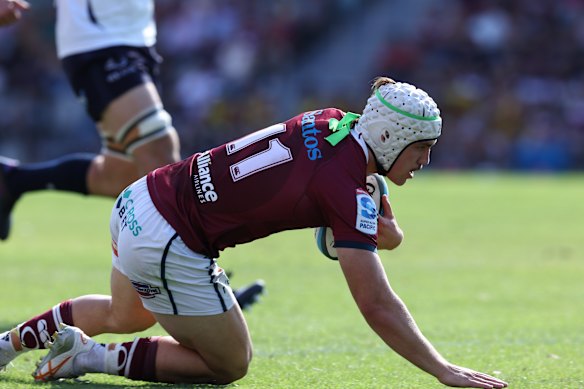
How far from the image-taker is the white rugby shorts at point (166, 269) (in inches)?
184

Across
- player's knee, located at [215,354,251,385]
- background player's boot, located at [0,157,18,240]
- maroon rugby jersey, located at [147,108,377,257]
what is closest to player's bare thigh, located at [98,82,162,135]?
background player's boot, located at [0,157,18,240]

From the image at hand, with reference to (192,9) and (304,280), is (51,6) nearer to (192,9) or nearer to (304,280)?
(192,9)

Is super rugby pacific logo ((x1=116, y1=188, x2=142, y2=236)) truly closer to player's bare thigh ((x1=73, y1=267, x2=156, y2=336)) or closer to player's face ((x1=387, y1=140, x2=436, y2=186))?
player's bare thigh ((x1=73, y1=267, x2=156, y2=336))

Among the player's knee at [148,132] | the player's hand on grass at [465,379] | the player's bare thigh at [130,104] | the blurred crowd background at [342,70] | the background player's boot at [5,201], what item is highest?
the player's bare thigh at [130,104]

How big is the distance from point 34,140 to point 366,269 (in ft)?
64.5

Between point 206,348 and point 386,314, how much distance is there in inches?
33.9

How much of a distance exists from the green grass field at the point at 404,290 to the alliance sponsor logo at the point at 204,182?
88 centimetres

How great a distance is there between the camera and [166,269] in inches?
183

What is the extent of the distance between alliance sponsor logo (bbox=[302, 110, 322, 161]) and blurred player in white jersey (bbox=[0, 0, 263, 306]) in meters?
2.59

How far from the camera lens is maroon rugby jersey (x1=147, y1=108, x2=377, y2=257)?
438cm

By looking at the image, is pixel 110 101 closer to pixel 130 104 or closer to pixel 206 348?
pixel 130 104

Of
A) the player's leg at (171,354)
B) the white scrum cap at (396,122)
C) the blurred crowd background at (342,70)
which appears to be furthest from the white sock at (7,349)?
the blurred crowd background at (342,70)

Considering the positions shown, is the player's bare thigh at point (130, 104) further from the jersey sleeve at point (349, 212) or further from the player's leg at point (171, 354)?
the jersey sleeve at point (349, 212)

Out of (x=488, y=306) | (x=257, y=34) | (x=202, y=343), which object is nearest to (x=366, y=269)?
(x=202, y=343)
